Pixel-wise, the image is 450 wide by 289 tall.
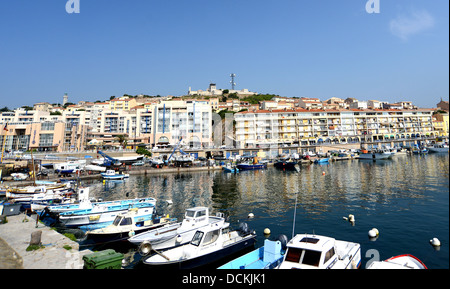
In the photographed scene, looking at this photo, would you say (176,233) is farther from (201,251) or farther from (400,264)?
(400,264)

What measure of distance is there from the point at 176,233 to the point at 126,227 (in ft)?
13.7

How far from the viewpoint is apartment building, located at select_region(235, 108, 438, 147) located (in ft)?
316

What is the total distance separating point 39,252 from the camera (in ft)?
→ 38.5

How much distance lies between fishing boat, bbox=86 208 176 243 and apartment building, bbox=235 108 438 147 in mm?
77919

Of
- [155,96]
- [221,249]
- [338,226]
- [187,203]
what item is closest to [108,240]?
[221,249]

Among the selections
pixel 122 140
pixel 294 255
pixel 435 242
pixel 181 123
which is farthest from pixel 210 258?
pixel 122 140

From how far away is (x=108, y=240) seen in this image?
1539cm

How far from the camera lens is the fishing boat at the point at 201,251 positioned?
11.4 metres

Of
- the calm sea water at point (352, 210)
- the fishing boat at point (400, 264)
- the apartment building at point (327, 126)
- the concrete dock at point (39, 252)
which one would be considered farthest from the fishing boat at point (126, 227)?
the apartment building at point (327, 126)

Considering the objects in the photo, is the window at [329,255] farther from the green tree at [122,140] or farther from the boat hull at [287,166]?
the green tree at [122,140]

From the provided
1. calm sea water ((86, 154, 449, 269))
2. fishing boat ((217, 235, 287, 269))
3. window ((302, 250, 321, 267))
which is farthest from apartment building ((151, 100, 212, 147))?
window ((302, 250, 321, 267))

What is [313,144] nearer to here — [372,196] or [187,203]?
[372,196]
